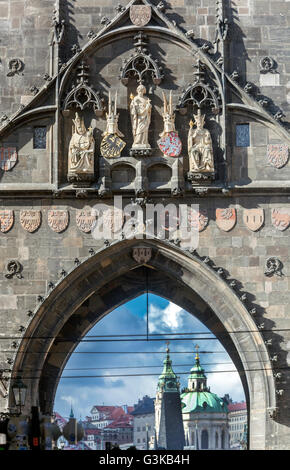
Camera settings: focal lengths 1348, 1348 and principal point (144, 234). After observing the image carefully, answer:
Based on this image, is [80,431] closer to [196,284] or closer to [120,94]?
[196,284]

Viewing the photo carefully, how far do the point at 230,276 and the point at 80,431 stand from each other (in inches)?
345

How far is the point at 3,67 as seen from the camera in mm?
30312

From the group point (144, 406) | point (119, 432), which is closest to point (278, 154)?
point (144, 406)

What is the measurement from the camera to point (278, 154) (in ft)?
97.7

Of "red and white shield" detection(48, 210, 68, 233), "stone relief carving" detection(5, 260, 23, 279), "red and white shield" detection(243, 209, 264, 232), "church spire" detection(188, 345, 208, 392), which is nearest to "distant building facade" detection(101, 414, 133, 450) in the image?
"church spire" detection(188, 345, 208, 392)

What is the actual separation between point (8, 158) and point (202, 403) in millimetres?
18331

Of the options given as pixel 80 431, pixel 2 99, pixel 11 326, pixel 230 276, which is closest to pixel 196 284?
pixel 230 276

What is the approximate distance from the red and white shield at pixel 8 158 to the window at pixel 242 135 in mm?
4952

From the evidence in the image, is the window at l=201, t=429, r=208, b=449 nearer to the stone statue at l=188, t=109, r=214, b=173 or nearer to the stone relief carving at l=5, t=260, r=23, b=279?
the stone relief carving at l=5, t=260, r=23, b=279

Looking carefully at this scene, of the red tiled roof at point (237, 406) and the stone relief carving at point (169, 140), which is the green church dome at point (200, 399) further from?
the stone relief carving at point (169, 140)

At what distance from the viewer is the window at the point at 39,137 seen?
30.0m

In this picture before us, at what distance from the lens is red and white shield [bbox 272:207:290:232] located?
29547 millimetres

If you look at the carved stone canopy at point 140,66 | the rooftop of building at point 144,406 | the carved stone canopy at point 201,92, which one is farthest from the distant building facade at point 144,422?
the carved stone canopy at point 140,66

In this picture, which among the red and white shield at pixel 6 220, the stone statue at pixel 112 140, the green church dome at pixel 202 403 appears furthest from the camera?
the green church dome at pixel 202 403
